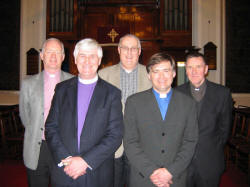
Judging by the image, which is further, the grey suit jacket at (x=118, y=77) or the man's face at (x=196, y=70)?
the grey suit jacket at (x=118, y=77)

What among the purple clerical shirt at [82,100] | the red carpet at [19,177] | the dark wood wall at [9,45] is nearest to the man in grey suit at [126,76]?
the purple clerical shirt at [82,100]

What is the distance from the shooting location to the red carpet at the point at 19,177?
3.08 m

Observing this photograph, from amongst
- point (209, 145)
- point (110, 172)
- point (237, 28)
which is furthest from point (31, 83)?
point (237, 28)

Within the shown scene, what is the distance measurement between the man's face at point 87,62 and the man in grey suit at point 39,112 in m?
0.45

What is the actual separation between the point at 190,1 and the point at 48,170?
682 cm

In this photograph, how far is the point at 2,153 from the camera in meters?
4.08

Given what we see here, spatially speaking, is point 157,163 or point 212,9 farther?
point 212,9

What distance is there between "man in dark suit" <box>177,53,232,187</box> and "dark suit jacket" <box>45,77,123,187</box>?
0.77 m

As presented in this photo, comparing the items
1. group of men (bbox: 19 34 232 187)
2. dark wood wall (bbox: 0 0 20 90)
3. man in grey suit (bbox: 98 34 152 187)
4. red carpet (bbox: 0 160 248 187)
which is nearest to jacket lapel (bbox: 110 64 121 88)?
man in grey suit (bbox: 98 34 152 187)

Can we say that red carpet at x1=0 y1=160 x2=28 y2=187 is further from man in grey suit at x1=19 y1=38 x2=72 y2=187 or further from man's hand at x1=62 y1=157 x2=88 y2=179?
man's hand at x1=62 y1=157 x2=88 y2=179

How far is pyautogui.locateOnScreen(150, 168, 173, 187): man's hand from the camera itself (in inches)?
59.4

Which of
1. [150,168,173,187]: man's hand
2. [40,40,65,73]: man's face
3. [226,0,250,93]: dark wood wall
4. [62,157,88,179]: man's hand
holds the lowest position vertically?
[150,168,173,187]: man's hand

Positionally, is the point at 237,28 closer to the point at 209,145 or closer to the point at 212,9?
the point at 212,9

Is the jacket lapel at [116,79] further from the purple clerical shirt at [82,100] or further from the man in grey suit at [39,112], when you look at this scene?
the man in grey suit at [39,112]
